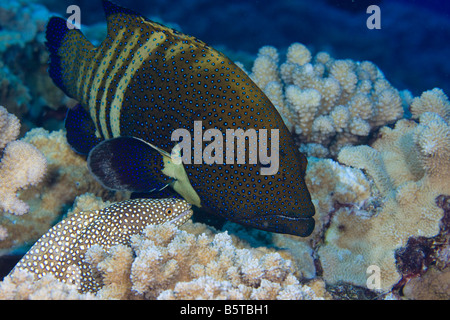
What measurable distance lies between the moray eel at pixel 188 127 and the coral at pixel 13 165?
77 centimetres

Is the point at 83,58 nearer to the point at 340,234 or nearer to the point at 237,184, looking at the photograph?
the point at 237,184

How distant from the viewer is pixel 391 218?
343 cm

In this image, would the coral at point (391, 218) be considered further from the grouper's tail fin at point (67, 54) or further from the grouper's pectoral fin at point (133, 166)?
the grouper's tail fin at point (67, 54)

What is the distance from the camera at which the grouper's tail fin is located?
325 centimetres

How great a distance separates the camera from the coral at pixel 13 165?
10.2ft

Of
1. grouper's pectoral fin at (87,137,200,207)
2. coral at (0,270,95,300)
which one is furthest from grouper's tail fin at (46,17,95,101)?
coral at (0,270,95,300)

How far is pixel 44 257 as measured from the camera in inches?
98.3

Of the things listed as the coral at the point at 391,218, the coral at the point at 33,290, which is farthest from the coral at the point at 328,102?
the coral at the point at 33,290

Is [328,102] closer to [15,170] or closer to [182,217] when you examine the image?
[182,217]

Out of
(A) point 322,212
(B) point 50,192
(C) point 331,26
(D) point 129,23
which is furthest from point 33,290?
(C) point 331,26

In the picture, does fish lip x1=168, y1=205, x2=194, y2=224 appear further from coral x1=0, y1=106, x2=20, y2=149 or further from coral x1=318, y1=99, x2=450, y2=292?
coral x1=0, y1=106, x2=20, y2=149

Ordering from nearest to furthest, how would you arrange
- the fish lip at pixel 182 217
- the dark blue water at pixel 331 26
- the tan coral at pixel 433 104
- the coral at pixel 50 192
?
the fish lip at pixel 182 217, the coral at pixel 50 192, the tan coral at pixel 433 104, the dark blue water at pixel 331 26
